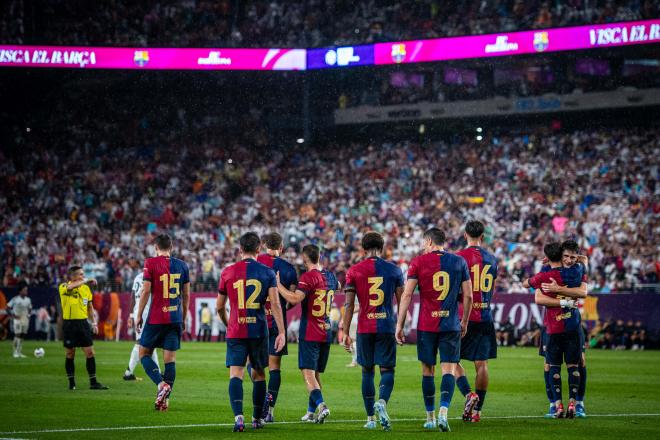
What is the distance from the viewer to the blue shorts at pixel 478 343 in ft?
45.2

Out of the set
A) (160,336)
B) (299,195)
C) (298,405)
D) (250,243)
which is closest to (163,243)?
(160,336)

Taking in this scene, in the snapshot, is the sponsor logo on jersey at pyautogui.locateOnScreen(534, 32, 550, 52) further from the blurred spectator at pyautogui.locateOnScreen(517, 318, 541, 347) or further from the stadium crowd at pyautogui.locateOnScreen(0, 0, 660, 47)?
the blurred spectator at pyautogui.locateOnScreen(517, 318, 541, 347)

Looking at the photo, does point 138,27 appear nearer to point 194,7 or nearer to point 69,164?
point 194,7

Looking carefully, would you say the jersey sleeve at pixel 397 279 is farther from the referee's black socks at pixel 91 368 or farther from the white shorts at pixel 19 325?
the white shorts at pixel 19 325

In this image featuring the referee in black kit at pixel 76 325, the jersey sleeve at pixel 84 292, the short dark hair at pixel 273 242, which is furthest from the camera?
the jersey sleeve at pixel 84 292

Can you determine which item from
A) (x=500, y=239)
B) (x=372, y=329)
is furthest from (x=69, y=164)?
(x=372, y=329)

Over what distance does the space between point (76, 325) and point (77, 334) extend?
202 millimetres

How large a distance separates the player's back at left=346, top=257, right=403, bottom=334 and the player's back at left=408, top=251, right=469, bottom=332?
35 cm

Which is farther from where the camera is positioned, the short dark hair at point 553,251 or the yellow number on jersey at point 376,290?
the short dark hair at point 553,251

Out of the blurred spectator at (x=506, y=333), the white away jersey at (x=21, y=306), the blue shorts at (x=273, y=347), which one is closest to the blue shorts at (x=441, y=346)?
the blue shorts at (x=273, y=347)

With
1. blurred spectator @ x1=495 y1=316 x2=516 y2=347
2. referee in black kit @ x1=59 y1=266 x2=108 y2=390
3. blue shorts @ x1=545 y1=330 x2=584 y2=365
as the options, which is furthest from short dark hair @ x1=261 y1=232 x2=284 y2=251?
blurred spectator @ x1=495 y1=316 x2=516 y2=347

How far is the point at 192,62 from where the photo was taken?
160 feet

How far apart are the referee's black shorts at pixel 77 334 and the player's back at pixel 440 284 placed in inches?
342

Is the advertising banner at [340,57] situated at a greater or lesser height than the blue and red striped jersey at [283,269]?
greater
